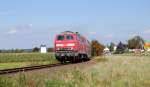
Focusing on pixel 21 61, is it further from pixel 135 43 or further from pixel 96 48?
pixel 135 43

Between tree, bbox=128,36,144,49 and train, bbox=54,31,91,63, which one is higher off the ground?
tree, bbox=128,36,144,49

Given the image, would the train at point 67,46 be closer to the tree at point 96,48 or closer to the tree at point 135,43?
the tree at point 96,48

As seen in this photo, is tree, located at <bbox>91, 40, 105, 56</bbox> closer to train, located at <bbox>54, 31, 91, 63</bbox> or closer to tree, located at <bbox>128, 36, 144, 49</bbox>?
train, located at <bbox>54, 31, 91, 63</bbox>

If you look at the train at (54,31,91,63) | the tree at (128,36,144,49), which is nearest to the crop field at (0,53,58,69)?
the train at (54,31,91,63)

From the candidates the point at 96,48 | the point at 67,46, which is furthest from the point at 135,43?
the point at 67,46

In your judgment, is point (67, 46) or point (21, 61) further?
point (21, 61)

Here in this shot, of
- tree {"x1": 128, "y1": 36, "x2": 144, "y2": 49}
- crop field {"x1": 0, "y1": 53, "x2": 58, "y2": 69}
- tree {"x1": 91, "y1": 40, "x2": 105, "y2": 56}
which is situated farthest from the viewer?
tree {"x1": 128, "y1": 36, "x2": 144, "y2": 49}

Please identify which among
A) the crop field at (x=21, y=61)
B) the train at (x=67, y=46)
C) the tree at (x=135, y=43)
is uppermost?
the tree at (x=135, y=43)

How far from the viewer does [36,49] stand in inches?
6270

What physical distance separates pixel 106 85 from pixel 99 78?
2.25m

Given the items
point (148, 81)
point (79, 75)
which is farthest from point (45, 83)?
point (148, 81)

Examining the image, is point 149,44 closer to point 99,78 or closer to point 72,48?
point 72,48

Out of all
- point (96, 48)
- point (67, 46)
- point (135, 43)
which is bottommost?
point (67, 46)

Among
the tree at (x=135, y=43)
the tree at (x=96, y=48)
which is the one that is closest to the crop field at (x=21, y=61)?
the tree at (x=96, y=48)
